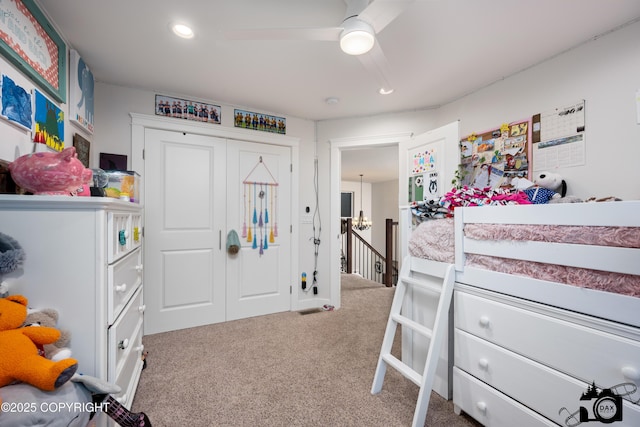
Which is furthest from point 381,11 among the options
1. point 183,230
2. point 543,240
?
point 183,230

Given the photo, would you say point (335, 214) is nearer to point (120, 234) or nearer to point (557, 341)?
point (120, 234)

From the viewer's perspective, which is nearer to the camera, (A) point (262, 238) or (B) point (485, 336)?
(B) point (485, 336)

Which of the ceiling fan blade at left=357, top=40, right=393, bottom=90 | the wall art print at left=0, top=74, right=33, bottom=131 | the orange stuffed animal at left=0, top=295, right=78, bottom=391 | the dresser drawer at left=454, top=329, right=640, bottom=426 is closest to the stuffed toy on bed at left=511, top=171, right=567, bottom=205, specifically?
the dresser drawer at left=454, top=329, right=640, bottom=426

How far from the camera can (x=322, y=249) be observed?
3396 millimetres

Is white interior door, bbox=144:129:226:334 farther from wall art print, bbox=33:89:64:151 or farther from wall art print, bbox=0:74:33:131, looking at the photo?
wall art print, bbox=0:74:33:131

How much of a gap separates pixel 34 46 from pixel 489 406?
9.92 ft

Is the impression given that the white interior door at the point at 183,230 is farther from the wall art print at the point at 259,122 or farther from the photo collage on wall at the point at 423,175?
the photo collage on wall at the point at 423,175

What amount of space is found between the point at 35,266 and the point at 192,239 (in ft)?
5.65

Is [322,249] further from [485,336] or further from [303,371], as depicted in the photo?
[485,336]

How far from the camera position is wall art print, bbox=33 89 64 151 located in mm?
1526

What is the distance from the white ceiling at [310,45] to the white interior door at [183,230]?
1.93 ft

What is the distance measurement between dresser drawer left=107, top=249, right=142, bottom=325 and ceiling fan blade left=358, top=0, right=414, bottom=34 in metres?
1.62

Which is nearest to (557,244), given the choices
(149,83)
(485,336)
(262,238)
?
(485,336)

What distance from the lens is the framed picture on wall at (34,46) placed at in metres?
1.30
